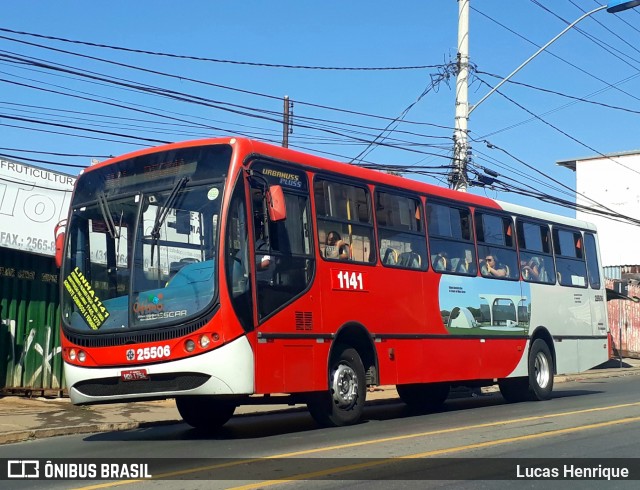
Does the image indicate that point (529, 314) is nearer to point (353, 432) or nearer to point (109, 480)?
point (353, 432)

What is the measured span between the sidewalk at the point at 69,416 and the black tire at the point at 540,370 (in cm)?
324

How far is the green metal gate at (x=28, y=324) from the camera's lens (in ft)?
50.7

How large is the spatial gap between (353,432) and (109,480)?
3.93m

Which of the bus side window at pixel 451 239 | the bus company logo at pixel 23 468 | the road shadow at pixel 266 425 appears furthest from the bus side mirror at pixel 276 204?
the bus side window at pixel 451 239

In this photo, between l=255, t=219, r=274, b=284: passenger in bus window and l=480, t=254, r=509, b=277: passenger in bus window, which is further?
l=480, t=254, r=509, b=277: passenger in bus window

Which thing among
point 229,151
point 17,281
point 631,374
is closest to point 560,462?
point 229,151

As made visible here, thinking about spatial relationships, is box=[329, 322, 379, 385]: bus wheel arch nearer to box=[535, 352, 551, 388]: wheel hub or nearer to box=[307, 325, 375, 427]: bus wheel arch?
box=[307, 325, 375, 427]: bus wheel arch

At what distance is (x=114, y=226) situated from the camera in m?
10.6

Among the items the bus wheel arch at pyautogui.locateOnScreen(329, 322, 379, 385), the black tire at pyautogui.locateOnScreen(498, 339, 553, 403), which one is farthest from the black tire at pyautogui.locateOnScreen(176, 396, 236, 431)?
the black tire at pyautogui.locateOnScreen(498, 339, 553, 403)

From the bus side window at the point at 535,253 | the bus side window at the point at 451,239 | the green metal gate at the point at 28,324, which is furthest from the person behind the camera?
the bus side window at the point at 535,253

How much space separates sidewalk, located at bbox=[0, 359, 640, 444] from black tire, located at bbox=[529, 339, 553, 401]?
3244 mm

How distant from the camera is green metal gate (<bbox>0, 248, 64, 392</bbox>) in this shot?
15461 millimetres

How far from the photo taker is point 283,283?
1065 cm

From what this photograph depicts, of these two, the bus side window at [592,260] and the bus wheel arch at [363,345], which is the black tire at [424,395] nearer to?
the bus wheel arch at [363,345]
